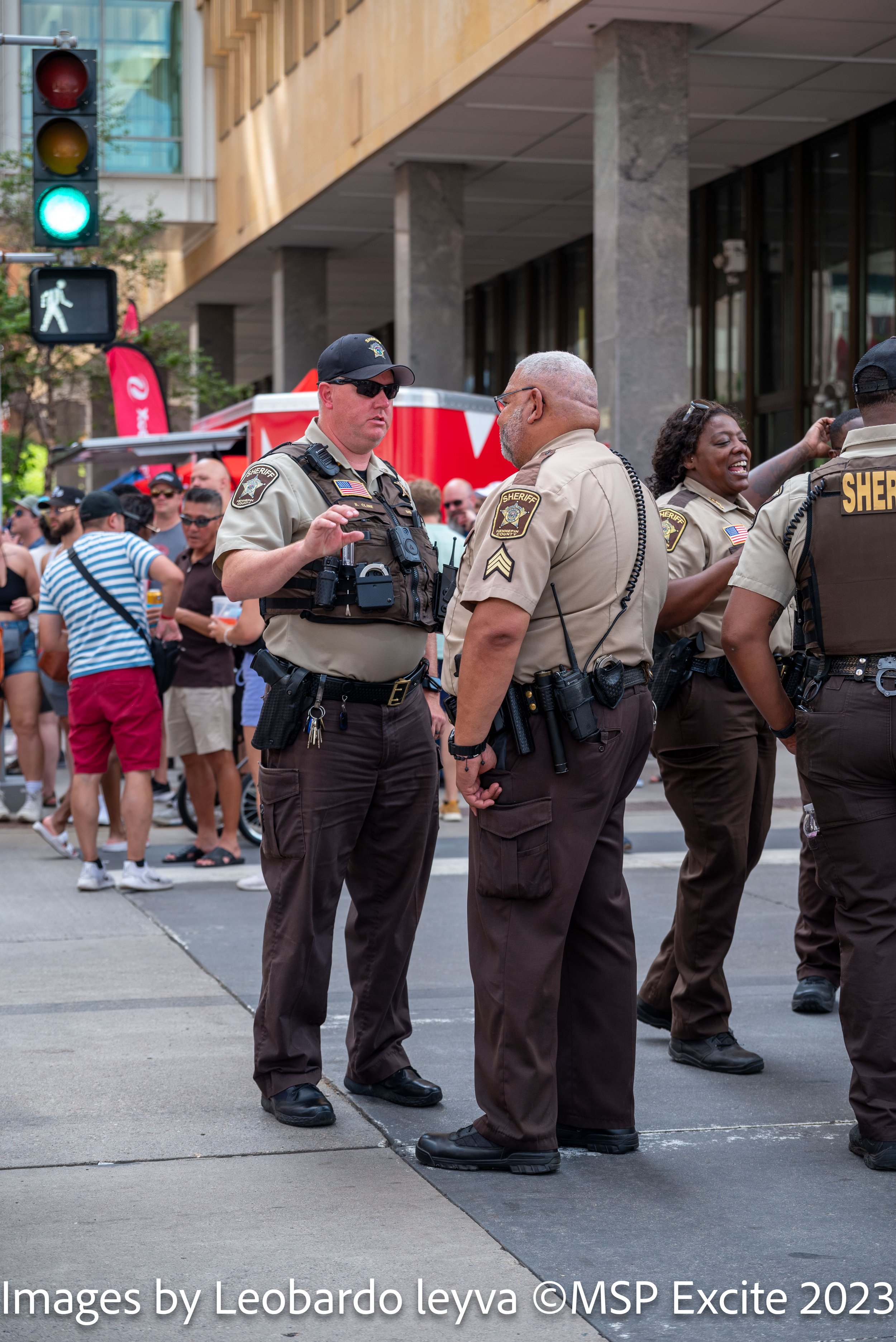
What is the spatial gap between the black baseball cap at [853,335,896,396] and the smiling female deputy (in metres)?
0.85

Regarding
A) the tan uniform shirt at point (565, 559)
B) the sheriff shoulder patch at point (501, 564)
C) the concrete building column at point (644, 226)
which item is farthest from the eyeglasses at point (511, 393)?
the concrete building column at point (644, 226)

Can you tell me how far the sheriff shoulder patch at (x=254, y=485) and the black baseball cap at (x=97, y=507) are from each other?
4.02 meters

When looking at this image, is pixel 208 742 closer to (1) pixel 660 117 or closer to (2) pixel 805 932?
(2) pixel 805 932

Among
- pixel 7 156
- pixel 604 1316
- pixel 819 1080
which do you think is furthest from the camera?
pixel 7 156

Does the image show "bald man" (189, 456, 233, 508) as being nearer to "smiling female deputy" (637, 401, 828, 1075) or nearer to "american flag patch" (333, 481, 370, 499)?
"smiling female deputy" (637, 401, 828, 1075)

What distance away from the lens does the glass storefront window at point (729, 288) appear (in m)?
20.2

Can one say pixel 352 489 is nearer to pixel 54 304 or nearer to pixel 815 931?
pixel 815 931

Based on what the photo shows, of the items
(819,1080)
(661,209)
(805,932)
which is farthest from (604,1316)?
(661,209)

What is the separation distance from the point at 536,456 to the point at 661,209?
1082cm

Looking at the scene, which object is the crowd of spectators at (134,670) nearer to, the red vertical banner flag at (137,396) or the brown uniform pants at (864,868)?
the brown uniform pants at (864,868)

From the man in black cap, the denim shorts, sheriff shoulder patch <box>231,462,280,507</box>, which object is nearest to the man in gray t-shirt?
the denim shorts

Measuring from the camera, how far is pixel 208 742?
30.4 ft

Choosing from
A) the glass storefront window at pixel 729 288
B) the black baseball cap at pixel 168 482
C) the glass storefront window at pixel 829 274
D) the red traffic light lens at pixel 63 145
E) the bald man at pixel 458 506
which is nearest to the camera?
the red traffic light lens at pixel 63 145

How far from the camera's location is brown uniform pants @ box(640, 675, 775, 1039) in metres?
5.35
